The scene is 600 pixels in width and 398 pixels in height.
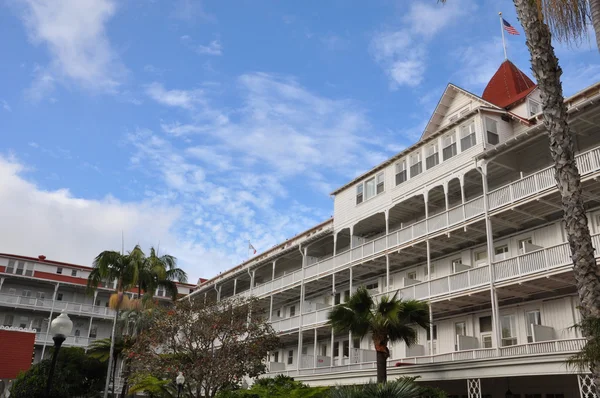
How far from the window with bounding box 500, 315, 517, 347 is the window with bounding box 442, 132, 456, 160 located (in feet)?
26.5

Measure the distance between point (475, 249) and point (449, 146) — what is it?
17.1 feet

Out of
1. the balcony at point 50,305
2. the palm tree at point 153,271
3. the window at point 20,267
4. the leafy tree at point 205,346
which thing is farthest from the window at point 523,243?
the window at point 20,267

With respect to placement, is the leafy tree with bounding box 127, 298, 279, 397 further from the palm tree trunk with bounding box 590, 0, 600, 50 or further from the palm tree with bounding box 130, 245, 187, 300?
the palm tree trunk with bounding box 590, 0, 600, 50

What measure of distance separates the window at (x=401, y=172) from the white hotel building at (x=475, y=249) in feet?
0.21

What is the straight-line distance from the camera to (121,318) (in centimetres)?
4334

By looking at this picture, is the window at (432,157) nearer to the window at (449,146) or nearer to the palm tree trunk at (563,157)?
the window at (449,146)

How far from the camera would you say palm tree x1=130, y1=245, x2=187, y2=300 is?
43.2m

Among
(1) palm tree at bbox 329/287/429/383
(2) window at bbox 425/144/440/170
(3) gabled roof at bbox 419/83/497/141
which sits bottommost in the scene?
(1) palm tree at bbox 329/287/429/383

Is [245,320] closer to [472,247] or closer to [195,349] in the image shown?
[195,349]

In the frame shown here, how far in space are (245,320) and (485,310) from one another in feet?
38.6


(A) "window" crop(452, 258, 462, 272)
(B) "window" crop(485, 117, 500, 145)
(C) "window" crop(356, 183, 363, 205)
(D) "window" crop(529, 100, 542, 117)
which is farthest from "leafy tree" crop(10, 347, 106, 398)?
(D) "window" crop(529, 100, 542, 117)

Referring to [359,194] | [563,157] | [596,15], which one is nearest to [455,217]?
[359,194]

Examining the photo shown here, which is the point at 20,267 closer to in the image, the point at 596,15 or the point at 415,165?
the point at 415,165

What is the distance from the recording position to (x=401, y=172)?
30.6 m
